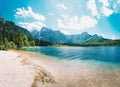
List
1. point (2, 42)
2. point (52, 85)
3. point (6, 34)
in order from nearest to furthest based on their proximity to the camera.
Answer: point (52, 85) → point (2, 42) → point (6, 34)

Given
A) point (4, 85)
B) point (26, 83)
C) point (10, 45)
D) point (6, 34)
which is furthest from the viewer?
point (6, 34)

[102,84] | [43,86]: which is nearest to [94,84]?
[102,84]

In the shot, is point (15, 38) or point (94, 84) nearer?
point (94, 84)

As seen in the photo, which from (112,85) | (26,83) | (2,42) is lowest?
(112,85)

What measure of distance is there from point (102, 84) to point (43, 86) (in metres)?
8.56

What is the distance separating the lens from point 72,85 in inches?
818

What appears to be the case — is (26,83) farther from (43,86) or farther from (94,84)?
(94,84)

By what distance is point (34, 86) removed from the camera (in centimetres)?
1719

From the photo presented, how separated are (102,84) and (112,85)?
1.32 meters

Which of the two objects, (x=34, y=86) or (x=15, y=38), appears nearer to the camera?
(x=34, y=86)

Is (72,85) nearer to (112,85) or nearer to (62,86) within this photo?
(62,86)

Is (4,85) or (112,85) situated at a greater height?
(4,85)

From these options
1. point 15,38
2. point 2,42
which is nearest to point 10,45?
point 2,42

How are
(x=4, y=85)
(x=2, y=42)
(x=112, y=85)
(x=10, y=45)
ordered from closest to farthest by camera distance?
1. (x=4, y=85)
2. (x=112, y=85)
3. (x=2, y=42)
4. (x=10, y=45)
